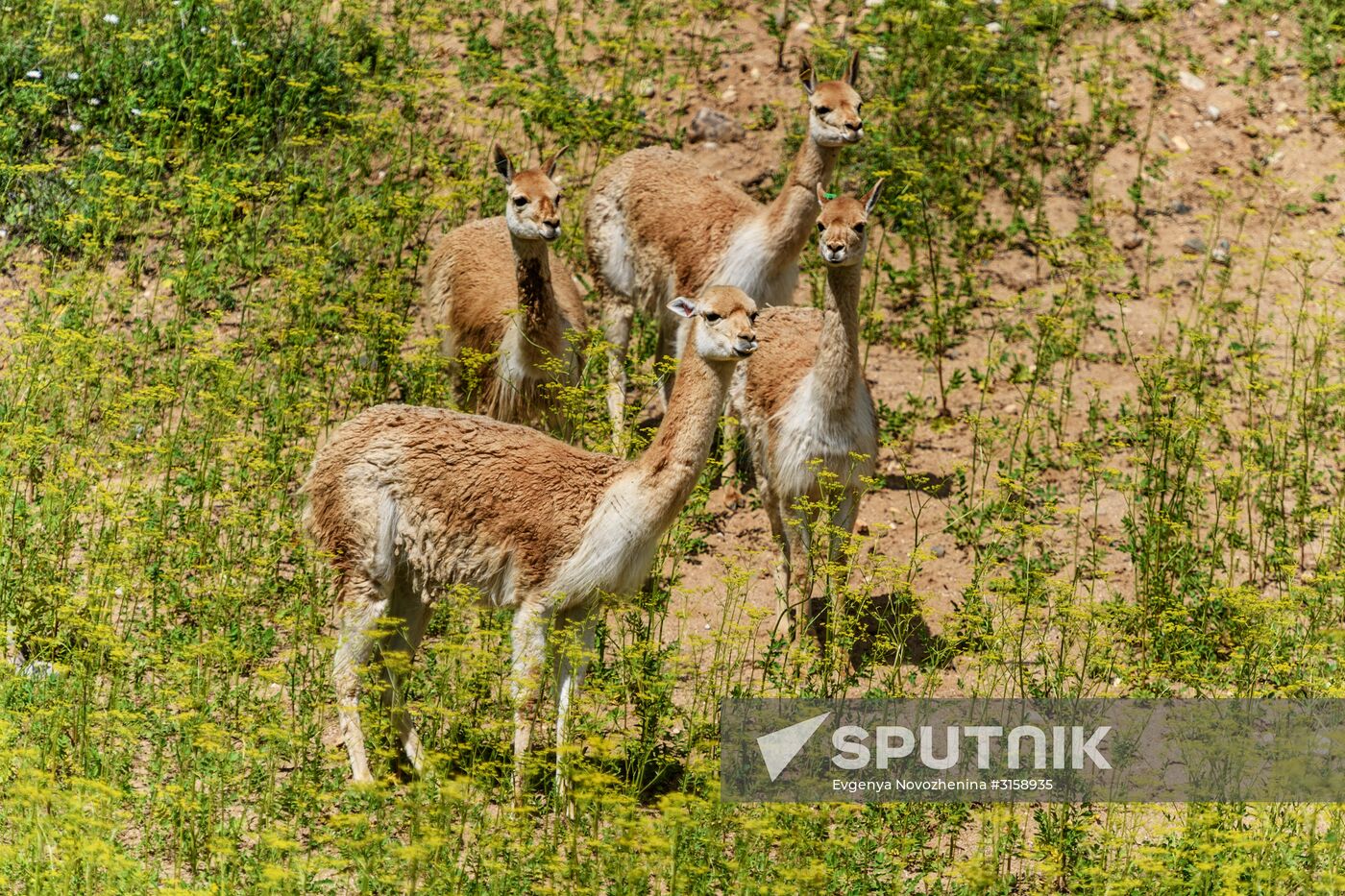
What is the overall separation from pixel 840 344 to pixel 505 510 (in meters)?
2.47

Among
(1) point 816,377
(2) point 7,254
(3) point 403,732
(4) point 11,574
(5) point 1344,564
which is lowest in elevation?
(3) point 403,732

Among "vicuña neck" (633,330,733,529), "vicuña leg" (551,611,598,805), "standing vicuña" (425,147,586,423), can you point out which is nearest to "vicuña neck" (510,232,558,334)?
"standing vicuña" (425,147,586,423)

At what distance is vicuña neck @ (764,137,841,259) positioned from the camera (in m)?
11.9

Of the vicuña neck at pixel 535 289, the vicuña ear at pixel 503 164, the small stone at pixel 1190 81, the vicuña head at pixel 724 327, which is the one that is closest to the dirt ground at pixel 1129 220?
the small stone at pixel 1190 81

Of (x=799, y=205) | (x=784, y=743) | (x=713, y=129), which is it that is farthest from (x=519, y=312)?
(x=713, y=129)

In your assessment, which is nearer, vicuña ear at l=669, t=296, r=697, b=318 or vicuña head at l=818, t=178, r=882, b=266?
vicuña ear at l=669, t=296, r=697, b=318

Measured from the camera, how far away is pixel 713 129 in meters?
14.5

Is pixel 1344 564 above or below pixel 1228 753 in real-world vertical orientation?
above

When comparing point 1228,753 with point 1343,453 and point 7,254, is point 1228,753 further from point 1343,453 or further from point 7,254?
point 7,254

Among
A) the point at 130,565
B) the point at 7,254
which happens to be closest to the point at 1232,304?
the point at 130,565

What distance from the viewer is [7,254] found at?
12.5 metres

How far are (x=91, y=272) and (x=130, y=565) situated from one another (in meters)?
3.19

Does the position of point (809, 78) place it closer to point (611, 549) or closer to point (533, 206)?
point (533, 206)
